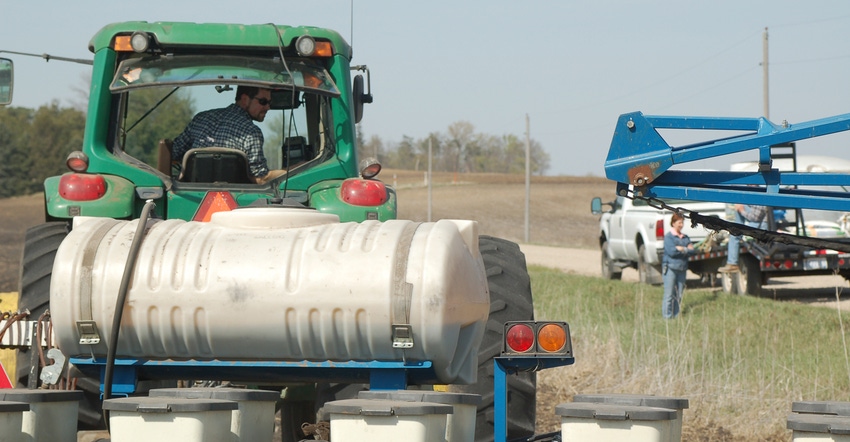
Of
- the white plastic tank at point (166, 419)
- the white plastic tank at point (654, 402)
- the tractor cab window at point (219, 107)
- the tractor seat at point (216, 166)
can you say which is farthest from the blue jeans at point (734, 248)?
the white plastic tank at point (166, 419)

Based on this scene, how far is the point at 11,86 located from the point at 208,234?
3.37m

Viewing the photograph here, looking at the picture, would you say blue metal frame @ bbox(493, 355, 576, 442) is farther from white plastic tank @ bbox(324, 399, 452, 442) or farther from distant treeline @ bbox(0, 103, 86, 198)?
distant treeline @ bbox(0, 103, 86, 198)

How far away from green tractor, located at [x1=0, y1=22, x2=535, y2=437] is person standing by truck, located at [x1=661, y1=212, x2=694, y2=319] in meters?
9.26

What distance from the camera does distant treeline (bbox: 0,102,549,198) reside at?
22.7ft

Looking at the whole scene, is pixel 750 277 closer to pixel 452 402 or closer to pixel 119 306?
pixel 452 402

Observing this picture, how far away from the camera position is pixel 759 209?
1739 cm

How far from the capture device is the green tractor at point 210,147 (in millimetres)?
5426

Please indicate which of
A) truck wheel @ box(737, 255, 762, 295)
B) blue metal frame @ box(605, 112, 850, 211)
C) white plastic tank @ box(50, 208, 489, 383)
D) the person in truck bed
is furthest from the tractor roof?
truck wheel @ box(737, 255, 762, 295)

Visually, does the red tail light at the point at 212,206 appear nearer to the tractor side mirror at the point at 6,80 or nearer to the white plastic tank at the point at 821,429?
the tractor side mirror at the point at 6,80

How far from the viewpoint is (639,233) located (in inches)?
780

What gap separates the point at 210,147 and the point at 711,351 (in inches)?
299

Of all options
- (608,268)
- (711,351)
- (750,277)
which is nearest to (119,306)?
Answer: (711,351)

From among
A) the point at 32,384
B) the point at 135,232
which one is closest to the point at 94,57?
the point at 32,384

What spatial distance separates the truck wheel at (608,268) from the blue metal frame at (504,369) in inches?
700
